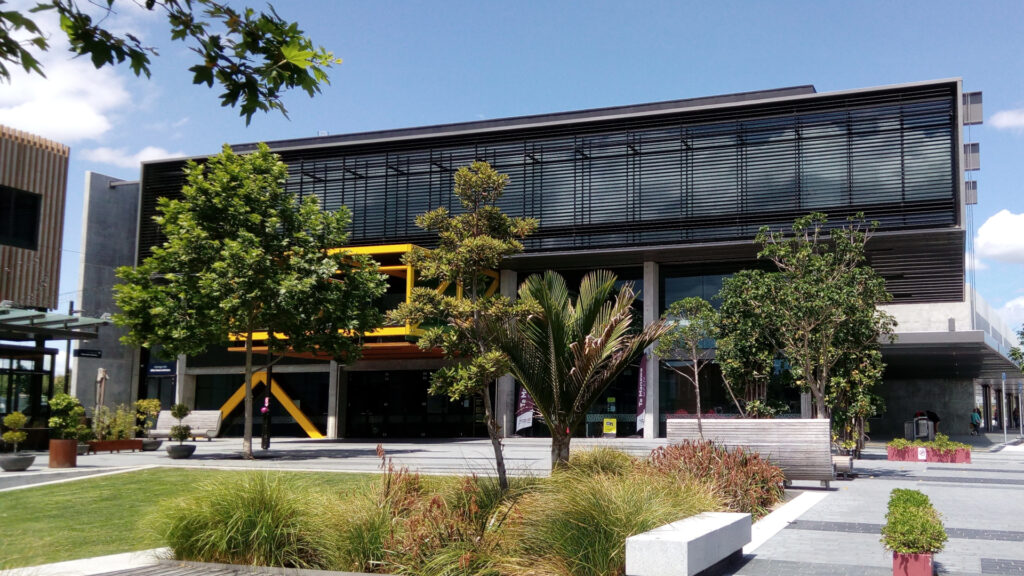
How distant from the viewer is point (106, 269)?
45.9m

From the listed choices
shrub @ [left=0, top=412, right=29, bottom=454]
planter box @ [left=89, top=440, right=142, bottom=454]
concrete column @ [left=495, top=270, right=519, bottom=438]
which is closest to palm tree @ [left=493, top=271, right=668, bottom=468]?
shrub @ [left=0, top=412, right=29, bottom=454]

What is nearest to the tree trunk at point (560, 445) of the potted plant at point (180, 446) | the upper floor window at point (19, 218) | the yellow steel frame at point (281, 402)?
the potted plant at point (180, 446)

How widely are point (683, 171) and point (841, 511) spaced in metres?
23.5

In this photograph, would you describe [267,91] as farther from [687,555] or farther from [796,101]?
[796,101]

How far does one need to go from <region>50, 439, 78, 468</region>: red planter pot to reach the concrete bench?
1645 centimetres

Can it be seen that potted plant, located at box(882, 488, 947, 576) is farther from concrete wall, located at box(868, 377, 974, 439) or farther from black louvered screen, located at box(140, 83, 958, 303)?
concrete wall, located at box(868, 377, 974, 439)

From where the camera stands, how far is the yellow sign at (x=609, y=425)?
36.1m

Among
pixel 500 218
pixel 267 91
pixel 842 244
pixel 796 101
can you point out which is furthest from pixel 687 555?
pixel 796 101

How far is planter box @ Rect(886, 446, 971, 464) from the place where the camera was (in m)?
24.6

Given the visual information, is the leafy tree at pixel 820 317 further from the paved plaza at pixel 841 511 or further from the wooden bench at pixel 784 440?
the wooden bench at pixel 784 440

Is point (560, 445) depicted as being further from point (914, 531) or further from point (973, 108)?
point (973, 108)

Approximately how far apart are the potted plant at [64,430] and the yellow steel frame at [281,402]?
59.8ft

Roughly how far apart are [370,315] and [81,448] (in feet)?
29.6

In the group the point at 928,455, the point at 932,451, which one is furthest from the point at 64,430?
the point at 932,451
